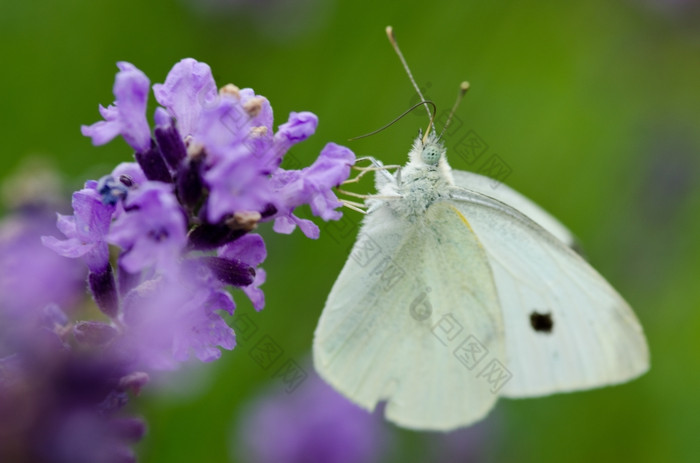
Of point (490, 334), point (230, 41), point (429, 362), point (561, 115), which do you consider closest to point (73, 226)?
point (429, 362)

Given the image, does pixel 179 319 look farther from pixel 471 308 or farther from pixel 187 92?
pixel 471 308

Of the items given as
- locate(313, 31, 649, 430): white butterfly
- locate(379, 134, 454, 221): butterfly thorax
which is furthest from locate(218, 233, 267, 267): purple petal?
locate(379, 134, 454, 221): butterfly thorax

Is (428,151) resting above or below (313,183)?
above

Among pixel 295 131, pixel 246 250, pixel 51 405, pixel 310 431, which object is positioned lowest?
pixel 310 431

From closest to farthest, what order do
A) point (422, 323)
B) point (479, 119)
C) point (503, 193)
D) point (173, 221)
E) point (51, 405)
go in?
point (51, 405) → point (173, 221) → point (422, 323) → point (503, 193) → point (479, 119)

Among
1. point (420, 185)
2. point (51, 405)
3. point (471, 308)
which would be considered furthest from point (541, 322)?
point (51, 405)

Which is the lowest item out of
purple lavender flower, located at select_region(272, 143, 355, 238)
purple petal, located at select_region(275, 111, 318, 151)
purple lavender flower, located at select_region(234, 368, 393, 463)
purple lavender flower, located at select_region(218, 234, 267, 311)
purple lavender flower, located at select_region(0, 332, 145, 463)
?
purple lavender flower, located at select_region(234, 368, 393, 463)

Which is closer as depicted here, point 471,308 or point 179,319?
point 179,319

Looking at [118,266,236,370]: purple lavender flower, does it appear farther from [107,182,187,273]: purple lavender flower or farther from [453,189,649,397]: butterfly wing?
[453,189,649,397]: butterfly wing
